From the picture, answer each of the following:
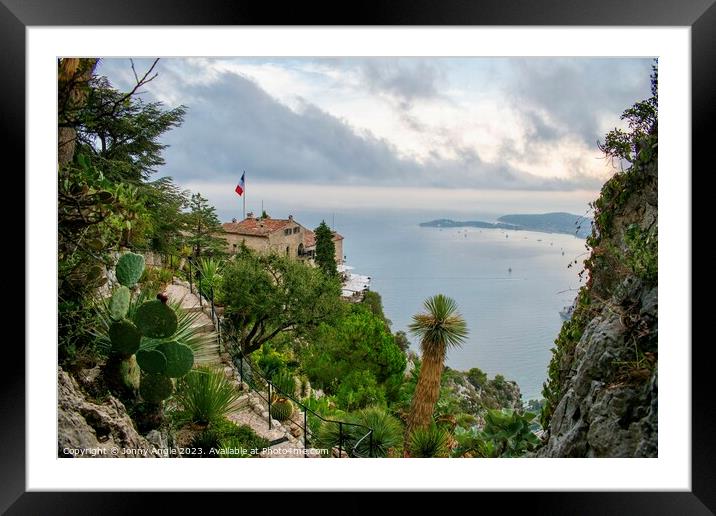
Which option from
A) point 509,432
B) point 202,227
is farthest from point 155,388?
point 509,432

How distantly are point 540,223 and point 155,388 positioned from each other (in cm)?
238

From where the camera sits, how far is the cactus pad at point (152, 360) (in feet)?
8.57

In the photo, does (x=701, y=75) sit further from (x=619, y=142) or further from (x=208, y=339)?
(x=208, y=339)

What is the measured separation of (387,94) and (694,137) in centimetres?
154

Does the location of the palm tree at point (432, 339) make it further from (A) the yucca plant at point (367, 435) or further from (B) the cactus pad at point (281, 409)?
(B) the cactus pad at point (281, 409)

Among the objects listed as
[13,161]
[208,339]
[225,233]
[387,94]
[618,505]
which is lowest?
[618,505]

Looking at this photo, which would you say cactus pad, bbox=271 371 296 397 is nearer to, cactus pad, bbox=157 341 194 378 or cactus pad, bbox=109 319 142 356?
cactus pad, bbox=157 341 194 378

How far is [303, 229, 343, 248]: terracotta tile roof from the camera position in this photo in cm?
291

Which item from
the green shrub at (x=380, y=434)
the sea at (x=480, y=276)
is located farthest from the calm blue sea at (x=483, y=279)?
the green shrub at (x=380, y=434)

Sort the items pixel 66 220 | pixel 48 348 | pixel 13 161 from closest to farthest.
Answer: pixel 13 161 < pixel 48 348 < pixel 66 220

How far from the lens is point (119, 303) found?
8.51 feet

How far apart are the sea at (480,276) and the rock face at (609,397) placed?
0.73 feet
